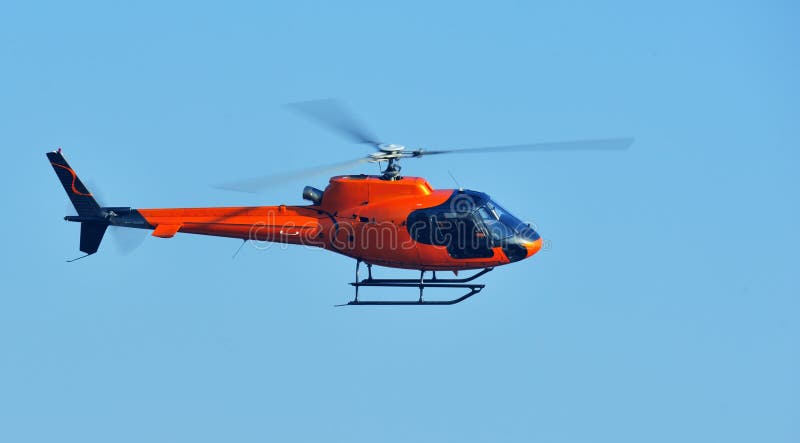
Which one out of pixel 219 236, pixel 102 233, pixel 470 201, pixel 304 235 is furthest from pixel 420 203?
pixel 102 233

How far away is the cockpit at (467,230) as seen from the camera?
20.3m

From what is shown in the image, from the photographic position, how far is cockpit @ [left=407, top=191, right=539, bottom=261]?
20344mm

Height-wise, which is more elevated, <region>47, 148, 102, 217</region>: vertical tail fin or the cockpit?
<region>47, 148, 102, 217</region>: vertical tail fin

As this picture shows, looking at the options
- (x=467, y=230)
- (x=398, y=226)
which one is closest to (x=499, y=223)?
(x=467, y=230)

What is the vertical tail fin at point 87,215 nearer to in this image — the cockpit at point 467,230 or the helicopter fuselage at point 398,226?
the helicopter fuselage at point 398,226

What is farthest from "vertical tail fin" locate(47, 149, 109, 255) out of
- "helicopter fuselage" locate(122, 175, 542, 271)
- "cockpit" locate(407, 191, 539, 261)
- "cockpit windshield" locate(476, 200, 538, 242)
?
"cockpit windshield" locate(476, 200, 538, 242)

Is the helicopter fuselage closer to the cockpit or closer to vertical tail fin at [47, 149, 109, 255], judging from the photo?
the cockpit

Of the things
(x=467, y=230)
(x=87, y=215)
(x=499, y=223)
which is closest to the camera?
(x=467, y=230)

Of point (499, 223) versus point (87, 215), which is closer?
point (499, 223)

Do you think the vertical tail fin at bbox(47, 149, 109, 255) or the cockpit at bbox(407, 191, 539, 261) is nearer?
the cockpit at bbox(407, 191, 539, 261)

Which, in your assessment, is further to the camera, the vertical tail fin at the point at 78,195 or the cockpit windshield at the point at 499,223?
the vertical tail fin at the point at 78,195

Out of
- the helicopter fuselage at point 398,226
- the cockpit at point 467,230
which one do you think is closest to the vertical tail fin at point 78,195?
the helicopter fuselage at point 398,226

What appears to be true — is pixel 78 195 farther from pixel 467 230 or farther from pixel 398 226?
pixel 467 230

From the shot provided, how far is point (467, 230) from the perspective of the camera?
66.7 feet
